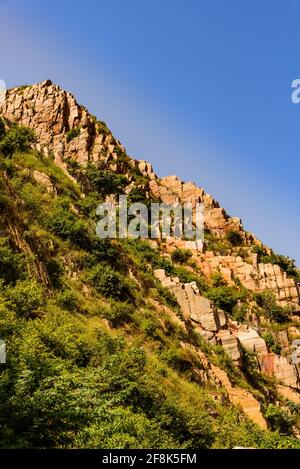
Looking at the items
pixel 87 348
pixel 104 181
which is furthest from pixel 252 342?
pixel 104 181

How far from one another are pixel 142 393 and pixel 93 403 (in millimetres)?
4889

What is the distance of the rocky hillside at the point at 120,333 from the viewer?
12.1m

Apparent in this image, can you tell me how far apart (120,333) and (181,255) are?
104 feet

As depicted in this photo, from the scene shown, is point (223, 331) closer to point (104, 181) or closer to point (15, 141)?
point (15, 141)

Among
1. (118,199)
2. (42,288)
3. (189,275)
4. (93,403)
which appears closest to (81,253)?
(42,288)

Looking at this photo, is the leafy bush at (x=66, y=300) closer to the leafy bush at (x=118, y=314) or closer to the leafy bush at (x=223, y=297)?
the leafy bush at (x=118, y=314)

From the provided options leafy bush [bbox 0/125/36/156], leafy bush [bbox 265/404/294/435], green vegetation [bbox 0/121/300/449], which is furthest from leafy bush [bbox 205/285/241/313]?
leafy bush [bbox 0/125/36/156]

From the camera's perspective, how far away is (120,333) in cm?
2247

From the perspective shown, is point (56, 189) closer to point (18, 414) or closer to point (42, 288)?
point (42, 288)

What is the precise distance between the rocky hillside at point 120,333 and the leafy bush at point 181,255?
20cm

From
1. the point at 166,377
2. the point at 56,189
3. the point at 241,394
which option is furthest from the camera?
the point at 56,189

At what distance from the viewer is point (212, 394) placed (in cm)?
2481

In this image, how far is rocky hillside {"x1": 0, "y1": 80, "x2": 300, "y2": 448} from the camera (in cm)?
1209

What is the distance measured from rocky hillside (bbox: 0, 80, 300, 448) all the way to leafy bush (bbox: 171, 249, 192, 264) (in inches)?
7.9
